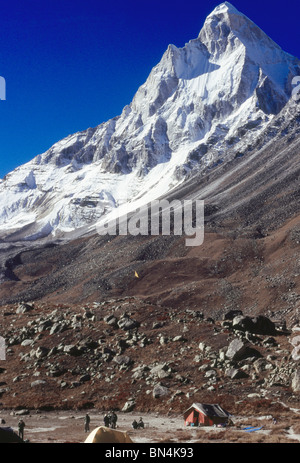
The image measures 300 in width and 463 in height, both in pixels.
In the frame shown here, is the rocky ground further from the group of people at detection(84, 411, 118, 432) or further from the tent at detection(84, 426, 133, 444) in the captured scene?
the tent at detection(84, 426, 133, 444)

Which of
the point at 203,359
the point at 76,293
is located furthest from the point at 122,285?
the point at 203,359

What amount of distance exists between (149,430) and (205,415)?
348 cm

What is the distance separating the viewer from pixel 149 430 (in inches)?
1009

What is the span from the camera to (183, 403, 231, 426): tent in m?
26.1

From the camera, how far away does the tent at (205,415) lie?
85.7ft

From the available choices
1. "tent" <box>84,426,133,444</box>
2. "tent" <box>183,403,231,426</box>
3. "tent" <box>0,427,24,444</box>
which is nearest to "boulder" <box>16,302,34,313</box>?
"tent" <box>183,403,231,426</box>

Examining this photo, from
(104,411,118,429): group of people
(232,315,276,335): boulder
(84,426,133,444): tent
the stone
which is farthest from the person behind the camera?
(232,315,276,335): boulder

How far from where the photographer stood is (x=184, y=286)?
263 ft

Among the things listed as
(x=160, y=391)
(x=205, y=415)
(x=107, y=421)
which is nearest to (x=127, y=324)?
(x=160, y=391)

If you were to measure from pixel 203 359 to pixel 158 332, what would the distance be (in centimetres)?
670

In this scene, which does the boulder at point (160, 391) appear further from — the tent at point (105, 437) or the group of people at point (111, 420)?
the tent at point (105, 437)

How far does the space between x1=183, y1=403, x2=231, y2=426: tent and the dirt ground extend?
59cm

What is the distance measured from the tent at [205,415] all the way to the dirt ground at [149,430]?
0.59 m
